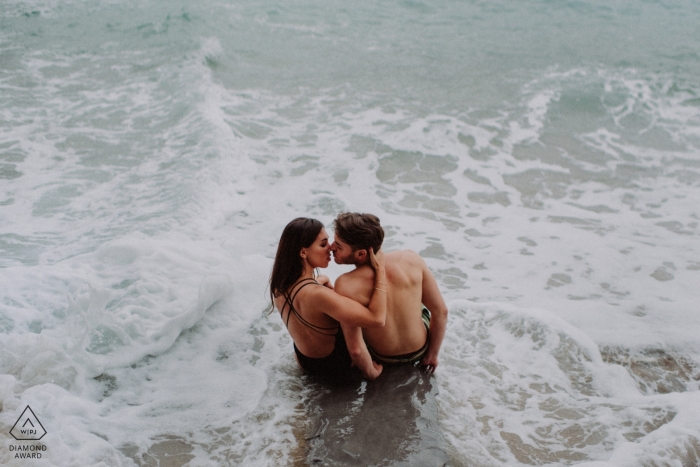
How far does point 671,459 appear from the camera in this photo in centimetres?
285

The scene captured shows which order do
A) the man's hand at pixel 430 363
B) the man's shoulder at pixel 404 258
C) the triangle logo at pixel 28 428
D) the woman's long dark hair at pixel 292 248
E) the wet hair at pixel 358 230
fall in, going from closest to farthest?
the triangle logo at pixel 28 428 → the wet hair at pixel 358 230 → the woman's long dark hair at pixel 292 248 → the man's shoulder at pixel 404 258 → the man's hand at pixel 430 363

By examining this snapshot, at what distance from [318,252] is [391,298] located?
53 centimetres

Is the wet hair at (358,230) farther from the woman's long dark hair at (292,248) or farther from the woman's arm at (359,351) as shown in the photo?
the woman's arm at (359,351)

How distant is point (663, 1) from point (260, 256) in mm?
20219

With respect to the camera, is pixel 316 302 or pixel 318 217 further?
pixel 318 217

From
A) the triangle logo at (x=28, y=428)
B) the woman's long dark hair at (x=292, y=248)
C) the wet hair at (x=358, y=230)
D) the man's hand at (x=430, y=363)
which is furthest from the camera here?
the man's hand at (x=430, y=363)

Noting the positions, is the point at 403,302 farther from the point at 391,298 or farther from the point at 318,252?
the point at 318,252

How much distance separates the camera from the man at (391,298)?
3258 millimetres

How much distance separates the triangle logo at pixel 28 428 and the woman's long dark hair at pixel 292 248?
1.51m

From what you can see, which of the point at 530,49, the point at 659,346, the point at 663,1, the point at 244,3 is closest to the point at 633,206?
the point at 659,346

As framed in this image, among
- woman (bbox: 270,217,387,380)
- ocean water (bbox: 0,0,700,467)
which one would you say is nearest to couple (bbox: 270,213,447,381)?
woman (bbox: 270,217,387,380)

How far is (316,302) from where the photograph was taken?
3.28 metres

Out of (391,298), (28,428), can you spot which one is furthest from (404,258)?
(28,428)

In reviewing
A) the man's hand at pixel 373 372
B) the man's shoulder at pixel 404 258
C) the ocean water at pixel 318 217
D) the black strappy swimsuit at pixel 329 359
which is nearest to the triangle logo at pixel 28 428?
the ocean water at pixel 318 217
